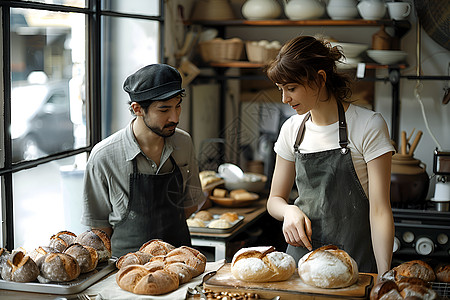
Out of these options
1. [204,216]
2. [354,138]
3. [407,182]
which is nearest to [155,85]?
[354,138]

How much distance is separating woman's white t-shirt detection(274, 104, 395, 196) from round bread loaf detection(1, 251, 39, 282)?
1.02m

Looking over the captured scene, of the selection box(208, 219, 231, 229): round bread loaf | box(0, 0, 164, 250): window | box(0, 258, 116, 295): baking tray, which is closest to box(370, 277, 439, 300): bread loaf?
box(0, 258, 116, 295): baking tray

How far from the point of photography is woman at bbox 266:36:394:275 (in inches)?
81.0

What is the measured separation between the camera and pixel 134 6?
353 cm

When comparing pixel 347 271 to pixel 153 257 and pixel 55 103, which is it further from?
pixel 55 103

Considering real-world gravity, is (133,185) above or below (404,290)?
above

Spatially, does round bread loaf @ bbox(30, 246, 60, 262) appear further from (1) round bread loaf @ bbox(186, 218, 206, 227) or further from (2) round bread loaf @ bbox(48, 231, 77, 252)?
(1) round bread loaf @ bbox(186, 218, 206, 227)

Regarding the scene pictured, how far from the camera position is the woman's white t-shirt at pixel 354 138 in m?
2.11

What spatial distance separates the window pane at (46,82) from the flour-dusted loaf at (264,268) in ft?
3.84

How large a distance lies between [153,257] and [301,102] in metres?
0.72

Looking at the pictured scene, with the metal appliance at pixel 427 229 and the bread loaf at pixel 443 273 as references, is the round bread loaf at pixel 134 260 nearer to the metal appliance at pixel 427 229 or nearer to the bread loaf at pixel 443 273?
the bread loaf at pixel 443 273

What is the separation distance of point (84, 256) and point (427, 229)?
2.09m

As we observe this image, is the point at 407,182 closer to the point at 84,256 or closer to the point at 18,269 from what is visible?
the point at 84,256

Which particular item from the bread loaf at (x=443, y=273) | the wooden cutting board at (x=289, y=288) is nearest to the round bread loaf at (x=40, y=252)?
the wooden cutting board at (x=289, y=288)
